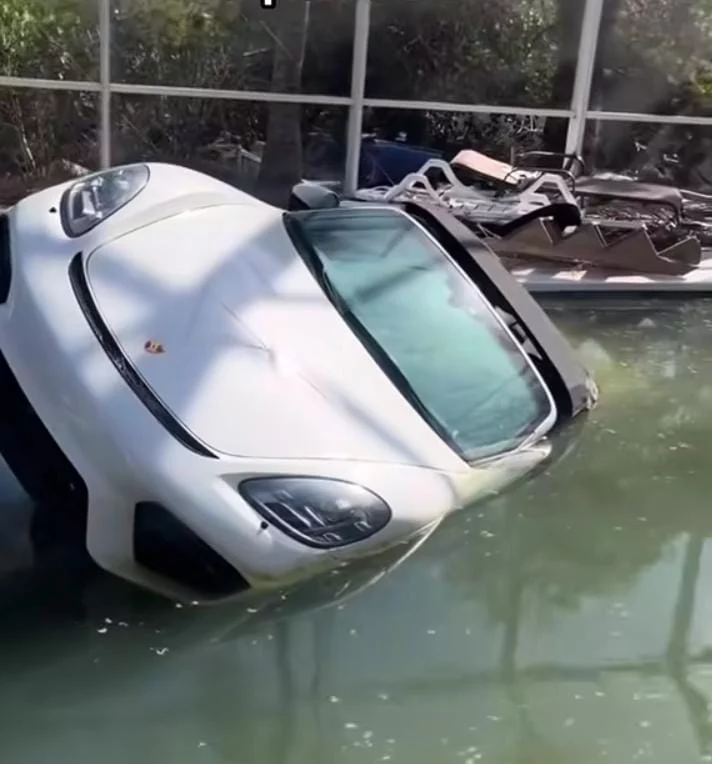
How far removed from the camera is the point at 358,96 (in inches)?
339

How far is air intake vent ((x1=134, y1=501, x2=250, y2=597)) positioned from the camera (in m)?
2.56

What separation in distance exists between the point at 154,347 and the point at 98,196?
95 cm

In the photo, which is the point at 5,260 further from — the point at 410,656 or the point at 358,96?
the point at 358,96

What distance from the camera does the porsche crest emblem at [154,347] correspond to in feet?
9.30

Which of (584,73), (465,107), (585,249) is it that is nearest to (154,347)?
(585,249)

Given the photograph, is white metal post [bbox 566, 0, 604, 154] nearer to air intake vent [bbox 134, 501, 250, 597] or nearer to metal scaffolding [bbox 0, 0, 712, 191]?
metal scaffolding [bbox 0, 0, 712, 191]

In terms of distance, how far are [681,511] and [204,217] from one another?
1901 millimetres

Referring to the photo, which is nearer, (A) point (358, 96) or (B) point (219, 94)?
(B) point (219, 94)

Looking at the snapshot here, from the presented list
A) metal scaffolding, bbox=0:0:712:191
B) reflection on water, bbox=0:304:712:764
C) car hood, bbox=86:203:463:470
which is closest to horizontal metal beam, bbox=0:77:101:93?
metal scaffolding, bbox=0:0:712:191

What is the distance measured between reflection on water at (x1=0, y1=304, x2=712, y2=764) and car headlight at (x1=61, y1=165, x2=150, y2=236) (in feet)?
2.93

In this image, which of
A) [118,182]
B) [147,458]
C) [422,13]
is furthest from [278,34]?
[147,458]

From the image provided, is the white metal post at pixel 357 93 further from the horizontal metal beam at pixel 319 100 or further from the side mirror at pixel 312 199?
the side mirror at pixel 312 199

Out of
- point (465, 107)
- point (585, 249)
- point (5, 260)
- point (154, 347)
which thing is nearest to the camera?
point (154, 347)

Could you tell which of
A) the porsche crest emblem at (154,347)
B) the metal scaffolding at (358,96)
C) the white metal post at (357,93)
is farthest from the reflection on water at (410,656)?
the white metal post at (357,93)
